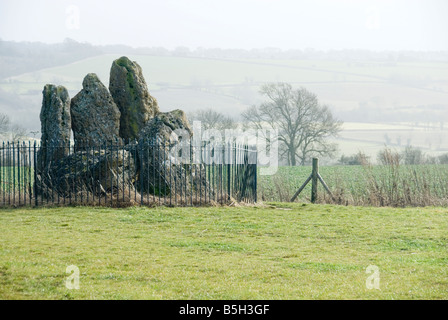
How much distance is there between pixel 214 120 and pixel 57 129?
1201 inches

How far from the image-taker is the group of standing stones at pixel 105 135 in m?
17.6

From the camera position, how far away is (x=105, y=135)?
19.3 meters

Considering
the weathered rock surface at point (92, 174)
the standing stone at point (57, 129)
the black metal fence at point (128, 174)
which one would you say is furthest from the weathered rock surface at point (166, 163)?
the standing stone at point (57, 129)

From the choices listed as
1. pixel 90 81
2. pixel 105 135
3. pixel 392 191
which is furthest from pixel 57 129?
pixel 392 191

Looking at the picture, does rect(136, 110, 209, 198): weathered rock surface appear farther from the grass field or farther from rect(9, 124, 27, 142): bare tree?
rect(9, 124, 27, 142): bare tree

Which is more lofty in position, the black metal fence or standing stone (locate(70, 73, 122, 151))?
standing stone (locate(70, 73, 122, 151))


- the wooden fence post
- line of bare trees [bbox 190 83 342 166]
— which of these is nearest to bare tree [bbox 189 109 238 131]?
line of bare trees [bbox 190 83 342 166]

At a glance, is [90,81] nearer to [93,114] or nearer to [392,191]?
[93,114]

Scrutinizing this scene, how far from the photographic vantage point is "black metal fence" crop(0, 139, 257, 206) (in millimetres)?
17453

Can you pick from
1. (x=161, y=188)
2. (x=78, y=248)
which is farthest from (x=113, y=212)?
(x=78, y=248)

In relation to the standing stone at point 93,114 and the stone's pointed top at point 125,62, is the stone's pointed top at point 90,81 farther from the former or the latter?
the stone's pointed top at point 125,62

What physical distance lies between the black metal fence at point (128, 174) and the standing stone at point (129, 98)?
1.98 metres
